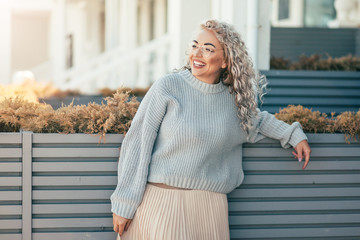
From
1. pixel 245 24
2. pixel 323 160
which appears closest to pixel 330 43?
pixel 245 24

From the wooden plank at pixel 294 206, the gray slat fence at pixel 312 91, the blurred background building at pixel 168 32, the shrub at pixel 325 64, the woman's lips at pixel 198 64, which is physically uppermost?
the blurred background building at pixel 168 32

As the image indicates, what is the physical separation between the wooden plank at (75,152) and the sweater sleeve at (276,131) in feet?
2.73

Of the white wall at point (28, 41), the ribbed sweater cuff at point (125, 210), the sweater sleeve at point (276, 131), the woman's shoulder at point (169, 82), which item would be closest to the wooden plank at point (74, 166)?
the ribbed sweater cuff at point (125, 210)

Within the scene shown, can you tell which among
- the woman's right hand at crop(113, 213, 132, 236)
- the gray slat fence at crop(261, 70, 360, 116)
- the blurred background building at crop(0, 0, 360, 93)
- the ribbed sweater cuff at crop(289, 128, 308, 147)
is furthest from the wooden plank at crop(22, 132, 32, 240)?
the gray slat fence at crop(261, 70, 360, 116)

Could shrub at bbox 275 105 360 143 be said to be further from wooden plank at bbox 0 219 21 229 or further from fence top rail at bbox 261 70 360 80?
fence top rail at bbox 261 70 360 80

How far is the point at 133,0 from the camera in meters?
12.1

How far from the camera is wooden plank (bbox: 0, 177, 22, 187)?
3.33 metres

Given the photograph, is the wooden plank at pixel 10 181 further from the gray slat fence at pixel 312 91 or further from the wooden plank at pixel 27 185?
Result: the gray slat fence at pixel 312 91

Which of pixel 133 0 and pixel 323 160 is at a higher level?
pixel 133 0

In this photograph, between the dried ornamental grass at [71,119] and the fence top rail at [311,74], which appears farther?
the fence top rail at [311,74]

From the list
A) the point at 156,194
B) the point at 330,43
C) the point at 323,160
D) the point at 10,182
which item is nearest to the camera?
the point at 156,194

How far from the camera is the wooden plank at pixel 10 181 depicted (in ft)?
10.9

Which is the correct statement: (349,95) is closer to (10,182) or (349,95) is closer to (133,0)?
(10,182)

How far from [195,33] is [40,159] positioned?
1158 mm
